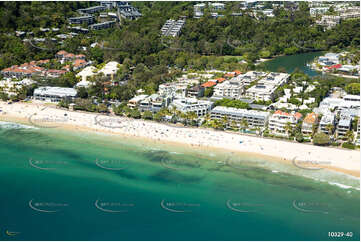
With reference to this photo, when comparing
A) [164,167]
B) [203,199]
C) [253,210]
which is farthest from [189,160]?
[253,210]

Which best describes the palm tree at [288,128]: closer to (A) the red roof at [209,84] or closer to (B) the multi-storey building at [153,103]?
(B) the multi-storey building at [153,103]

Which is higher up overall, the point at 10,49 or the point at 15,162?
the point at 10,49

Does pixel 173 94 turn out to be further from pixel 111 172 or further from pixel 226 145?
pixel 111 172

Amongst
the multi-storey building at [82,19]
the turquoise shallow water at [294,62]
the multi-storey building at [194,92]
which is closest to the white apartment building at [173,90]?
the multi-storey building at [194,92]

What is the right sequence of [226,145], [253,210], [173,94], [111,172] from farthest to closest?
1. [173,94]
2. [226,145]
3. [111,172]
4. [253,210]

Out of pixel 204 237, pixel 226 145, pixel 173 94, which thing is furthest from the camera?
pixel 173 94

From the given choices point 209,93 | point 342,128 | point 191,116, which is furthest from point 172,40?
point 342,128

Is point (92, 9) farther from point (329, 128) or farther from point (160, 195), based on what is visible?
point (160, 195)
